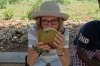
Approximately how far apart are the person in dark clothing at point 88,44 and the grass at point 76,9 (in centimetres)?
441

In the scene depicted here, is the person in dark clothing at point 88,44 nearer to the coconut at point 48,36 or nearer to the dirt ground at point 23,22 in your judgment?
the coconut at point 48,36

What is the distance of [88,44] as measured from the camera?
2.59 meters

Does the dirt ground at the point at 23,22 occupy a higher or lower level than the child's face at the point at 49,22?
lower

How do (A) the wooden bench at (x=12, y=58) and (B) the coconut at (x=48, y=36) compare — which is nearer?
(B) the coconut at (x=48, y=36)

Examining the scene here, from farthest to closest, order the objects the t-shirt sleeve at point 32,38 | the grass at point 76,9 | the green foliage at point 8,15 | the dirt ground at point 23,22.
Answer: the grass at point 76,9 < the green foliage at point 8,15 < the dirt ground at point 23,22 < the t-shirt sleeve at point 32,38

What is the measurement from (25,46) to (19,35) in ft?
1.58

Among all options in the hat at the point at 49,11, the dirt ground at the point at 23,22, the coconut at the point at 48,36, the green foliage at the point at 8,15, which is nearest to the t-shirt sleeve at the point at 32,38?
the hat at the point at 49,11

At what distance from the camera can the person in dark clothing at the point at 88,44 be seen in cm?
250

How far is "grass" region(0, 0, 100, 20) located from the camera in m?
7.32

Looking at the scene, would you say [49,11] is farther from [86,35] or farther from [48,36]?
[86,35]

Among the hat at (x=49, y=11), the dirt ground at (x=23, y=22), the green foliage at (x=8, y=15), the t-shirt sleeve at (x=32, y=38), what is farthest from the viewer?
the green foliage at (x=8, y=15)

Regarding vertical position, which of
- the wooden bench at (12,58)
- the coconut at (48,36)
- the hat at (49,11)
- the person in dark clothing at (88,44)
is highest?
the hat at (49,11)

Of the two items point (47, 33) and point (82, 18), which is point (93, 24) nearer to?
point (47, 33)

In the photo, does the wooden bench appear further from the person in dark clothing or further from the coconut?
the coconut
